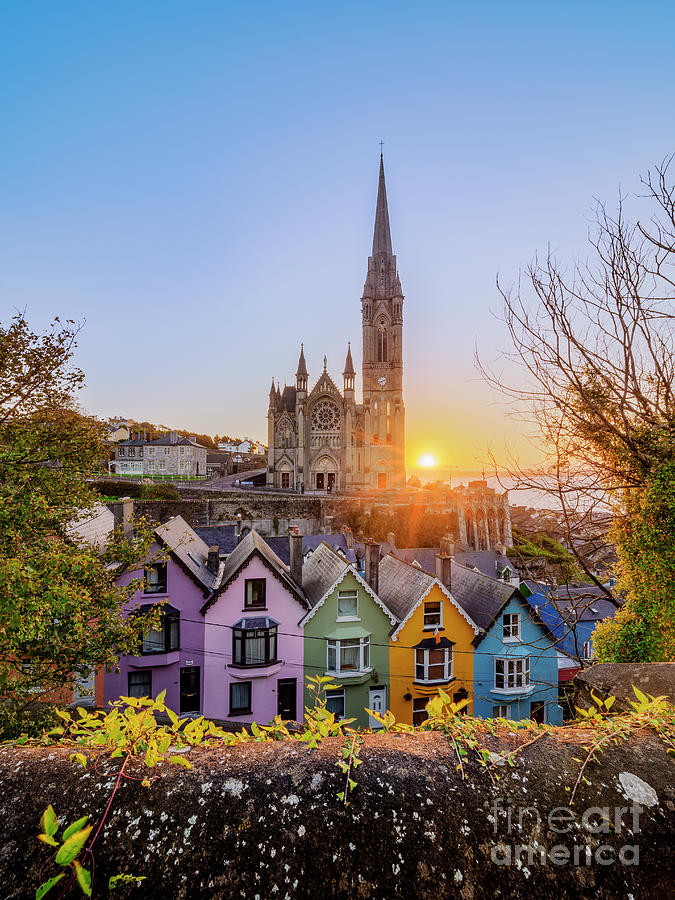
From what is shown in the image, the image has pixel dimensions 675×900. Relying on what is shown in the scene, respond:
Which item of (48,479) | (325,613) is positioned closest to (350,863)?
(48,479)

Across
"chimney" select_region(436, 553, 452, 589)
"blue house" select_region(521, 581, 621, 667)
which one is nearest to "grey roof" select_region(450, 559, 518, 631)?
"blue house" select_region(521, 581, 621, 667)

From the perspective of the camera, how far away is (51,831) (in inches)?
56.7

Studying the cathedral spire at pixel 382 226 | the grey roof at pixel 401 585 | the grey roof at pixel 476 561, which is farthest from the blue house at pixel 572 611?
the cathedral spire at pixel 382 226

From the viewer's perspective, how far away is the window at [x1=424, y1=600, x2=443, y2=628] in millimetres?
16888

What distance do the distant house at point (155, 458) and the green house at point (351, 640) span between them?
210 feet

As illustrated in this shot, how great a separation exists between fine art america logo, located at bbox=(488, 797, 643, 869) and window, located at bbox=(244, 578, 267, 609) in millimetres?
15625

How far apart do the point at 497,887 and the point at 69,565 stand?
8.32 metres

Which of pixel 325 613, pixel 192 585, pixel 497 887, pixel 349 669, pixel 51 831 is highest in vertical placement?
pixel 51 831

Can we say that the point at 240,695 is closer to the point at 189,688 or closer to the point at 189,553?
the point at 189,688

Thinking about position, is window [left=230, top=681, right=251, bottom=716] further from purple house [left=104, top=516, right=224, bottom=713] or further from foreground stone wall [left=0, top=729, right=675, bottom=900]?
foreground stone wall [left=0, top=729, right=675, bottom=900]

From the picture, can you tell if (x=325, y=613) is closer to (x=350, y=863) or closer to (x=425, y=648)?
(x=425, y=648)

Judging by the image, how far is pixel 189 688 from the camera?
1592cm

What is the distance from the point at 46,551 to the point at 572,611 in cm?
843

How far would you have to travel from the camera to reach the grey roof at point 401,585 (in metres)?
17.1
